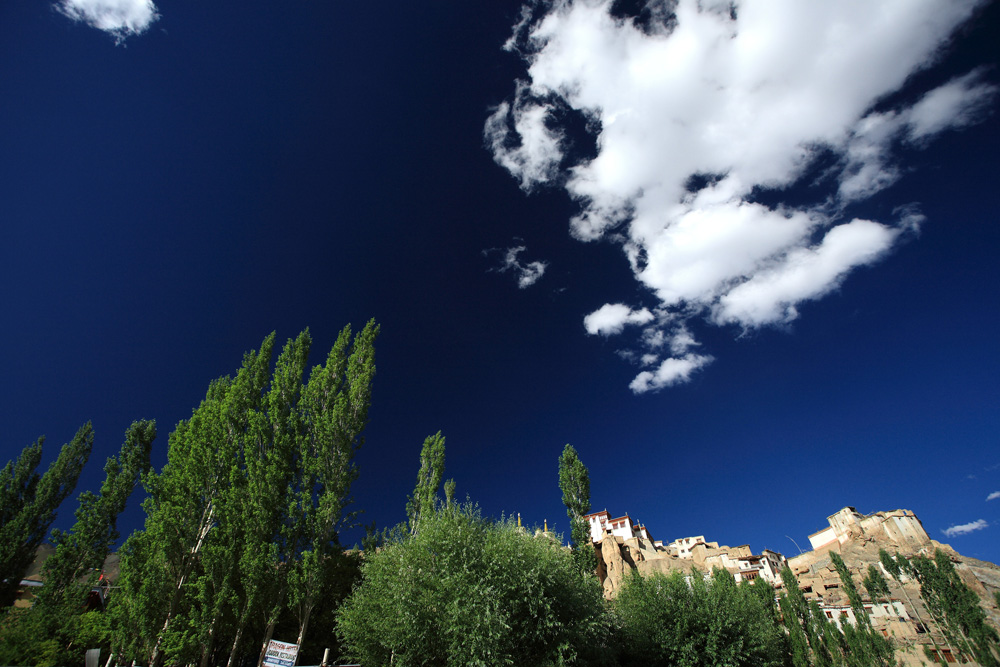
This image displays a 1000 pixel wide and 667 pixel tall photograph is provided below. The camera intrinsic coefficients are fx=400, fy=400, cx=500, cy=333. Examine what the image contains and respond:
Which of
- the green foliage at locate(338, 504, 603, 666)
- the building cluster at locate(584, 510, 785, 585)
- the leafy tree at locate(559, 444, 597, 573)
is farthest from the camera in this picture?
the building cluster at locate(584, 510, 785, 585)

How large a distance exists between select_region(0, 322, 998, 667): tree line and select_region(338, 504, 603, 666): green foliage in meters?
0.06

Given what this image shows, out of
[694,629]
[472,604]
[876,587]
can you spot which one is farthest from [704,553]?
[472,604]

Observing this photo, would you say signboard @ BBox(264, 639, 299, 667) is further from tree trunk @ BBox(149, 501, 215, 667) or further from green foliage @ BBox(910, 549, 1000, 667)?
green foliage @ BBox(910, 549, 1000, 667)

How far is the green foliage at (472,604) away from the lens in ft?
45.5

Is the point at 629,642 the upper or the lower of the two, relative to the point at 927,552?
lower

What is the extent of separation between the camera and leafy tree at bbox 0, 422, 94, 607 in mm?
22797

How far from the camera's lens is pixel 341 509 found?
1880 cm

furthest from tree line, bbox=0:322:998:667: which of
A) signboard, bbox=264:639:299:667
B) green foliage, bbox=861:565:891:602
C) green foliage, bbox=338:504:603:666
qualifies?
green foliage, bbox=861:565:891:602

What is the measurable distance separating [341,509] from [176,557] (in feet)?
20.6

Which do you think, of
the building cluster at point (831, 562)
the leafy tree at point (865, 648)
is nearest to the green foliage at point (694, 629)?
the building cluster at point (831, 562)

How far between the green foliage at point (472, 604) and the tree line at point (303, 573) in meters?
0.06

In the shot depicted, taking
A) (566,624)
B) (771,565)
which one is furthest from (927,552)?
(566,624)

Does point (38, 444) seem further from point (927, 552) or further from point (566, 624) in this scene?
point (927, 552)

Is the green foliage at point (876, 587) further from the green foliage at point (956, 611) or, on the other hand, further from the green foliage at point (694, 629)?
the green foliage at point (694, 629)
